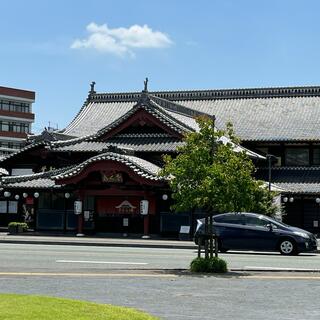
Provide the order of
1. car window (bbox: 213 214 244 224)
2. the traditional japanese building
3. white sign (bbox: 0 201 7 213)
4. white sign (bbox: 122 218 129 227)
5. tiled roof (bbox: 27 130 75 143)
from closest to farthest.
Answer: car window (bbox: 213 214 244 224), the traditional japanese building, white sign (bbox: 122 218 129 227), tiled roof (bbox: 27 130 75 143), white sign (bbox: 0 201 7 213)

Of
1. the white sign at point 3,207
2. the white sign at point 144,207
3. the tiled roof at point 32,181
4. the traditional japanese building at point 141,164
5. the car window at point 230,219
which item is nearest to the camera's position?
the car window at point 230,219

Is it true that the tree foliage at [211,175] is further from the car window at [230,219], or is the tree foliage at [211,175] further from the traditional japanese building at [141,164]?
the traditional japanese building at [141,164]

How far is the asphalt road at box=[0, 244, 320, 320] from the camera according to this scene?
11.3 m

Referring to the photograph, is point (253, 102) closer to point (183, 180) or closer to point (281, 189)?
point (281, 189)

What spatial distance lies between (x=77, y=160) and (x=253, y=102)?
1421 centimetres

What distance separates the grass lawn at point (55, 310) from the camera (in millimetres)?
9070

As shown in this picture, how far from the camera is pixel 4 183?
1565 inches

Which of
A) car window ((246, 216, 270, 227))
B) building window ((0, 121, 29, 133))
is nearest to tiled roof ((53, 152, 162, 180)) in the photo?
car window ((246, 216, 270, 227))

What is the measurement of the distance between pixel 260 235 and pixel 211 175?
8.68 metres

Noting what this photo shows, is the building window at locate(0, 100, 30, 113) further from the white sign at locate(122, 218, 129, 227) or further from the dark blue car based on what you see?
the dark blue car

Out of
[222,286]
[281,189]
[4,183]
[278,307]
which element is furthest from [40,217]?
[278,307]

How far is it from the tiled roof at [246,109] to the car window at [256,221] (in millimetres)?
15782

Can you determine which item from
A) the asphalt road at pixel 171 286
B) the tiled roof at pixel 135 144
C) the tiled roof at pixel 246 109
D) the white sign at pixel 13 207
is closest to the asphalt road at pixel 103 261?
the asphalt road at pixel 171 286

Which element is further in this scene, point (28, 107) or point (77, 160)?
point (28, 107)
